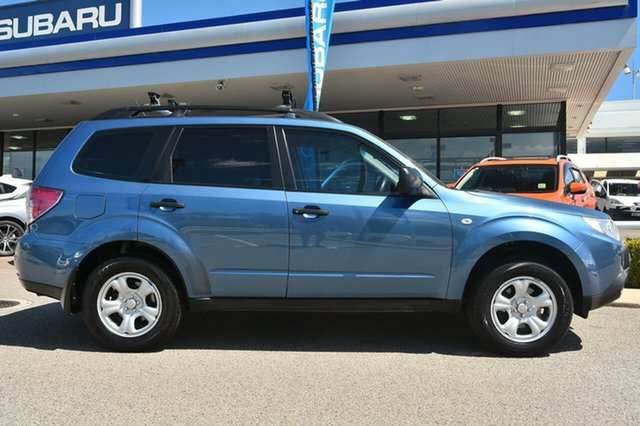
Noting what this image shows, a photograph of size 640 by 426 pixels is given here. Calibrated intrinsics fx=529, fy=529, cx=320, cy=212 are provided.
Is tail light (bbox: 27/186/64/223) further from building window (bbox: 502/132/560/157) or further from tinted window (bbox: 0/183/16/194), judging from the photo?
building window (bbox: 502/132/560/157)

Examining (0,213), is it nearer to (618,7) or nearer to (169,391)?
(169,391)

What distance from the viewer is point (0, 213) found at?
10164 millimetres

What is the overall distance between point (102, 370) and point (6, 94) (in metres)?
12.4

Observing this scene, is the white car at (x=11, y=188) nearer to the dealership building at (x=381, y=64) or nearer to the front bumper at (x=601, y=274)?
the dealership building at (x=381, y=64)

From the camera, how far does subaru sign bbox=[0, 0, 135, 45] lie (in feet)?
44.5

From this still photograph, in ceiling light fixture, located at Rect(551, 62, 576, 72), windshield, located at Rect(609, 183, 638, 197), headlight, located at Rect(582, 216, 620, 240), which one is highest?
ceiling light fixture, located at Rect(551, 62, 576, 72)

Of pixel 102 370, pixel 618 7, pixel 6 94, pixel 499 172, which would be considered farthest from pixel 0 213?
pixel 618 7

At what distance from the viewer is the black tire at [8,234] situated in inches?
406

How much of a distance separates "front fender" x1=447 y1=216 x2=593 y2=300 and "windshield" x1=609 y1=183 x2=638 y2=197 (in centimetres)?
2070

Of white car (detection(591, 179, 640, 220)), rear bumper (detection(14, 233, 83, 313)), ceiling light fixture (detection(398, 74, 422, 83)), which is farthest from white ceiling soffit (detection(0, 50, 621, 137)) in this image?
rear bumper (detection(14, 233, 83, 313))

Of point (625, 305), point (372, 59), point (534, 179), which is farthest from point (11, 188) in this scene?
point (625, 305)

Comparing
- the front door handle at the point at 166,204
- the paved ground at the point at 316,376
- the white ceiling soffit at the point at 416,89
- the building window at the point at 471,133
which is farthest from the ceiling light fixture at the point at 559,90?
the front door handle at the point at 166,204

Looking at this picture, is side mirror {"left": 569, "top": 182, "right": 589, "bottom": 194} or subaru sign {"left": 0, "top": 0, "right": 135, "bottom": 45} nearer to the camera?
side mirror {"left": 569, "top": 182, "right": 589, "bottom": 194}

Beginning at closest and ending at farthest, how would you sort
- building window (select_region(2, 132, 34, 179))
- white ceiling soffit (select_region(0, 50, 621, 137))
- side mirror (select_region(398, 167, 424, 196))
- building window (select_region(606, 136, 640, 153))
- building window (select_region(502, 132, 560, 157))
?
side mirror (select_region(398, 167, 424, 196)), white ceiling soffit (select_region(0, 50, 621, 137)), building window (select_region(502, 132, 560, 157)), building window (select_region(2, 132, 34, 179)), building window (select_region(606, 136, 640, 153))
